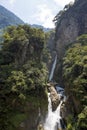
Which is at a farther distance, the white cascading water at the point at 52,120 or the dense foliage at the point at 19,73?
the white cascading water at the point at 52,120

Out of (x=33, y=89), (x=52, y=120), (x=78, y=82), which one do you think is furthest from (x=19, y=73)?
(x=52, y=120)

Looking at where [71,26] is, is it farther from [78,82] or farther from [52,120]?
[52,120]

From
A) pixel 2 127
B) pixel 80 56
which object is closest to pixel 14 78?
pixel 2 127

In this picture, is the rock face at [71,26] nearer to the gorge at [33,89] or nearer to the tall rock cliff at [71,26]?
the tall rock cliff at [71,26]

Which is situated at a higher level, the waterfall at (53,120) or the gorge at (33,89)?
the gorge at (33,89)

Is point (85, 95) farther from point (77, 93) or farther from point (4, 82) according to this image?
point (4, 82)

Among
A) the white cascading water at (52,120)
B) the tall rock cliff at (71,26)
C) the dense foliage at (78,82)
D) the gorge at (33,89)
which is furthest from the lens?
the tall rock cliff at (71,26)

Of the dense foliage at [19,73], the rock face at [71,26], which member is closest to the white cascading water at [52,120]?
the dense foliage at [19,73]
